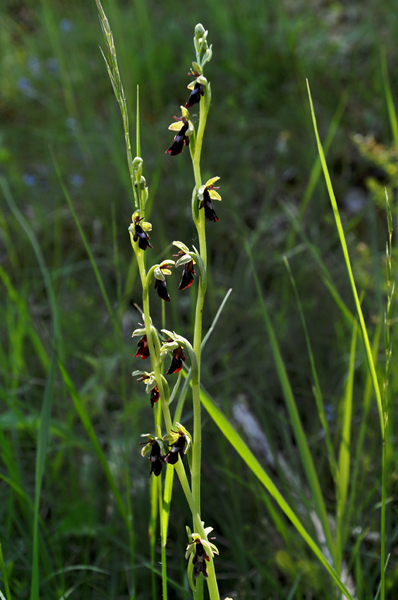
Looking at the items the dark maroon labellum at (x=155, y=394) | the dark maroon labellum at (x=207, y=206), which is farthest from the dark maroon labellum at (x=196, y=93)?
the dark maroon labellum at (x=155, y=394)

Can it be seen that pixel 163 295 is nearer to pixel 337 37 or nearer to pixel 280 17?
pixel 280 17

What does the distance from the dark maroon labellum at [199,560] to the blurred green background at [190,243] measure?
18.3 inches

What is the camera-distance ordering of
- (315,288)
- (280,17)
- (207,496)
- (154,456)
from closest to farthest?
(154,456) < (207,496) < (315,288) < (280,17)

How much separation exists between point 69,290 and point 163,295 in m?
2.59

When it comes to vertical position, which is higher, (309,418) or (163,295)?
(309,418)

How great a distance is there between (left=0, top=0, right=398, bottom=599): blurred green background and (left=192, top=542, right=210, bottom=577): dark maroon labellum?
464 mm

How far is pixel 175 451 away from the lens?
1015 millimetres

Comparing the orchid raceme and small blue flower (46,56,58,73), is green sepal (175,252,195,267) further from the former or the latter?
small blue flower (46,56,58,73)

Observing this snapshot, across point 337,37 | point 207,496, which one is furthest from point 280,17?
point 207,496

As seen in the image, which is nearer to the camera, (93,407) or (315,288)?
(93,407)

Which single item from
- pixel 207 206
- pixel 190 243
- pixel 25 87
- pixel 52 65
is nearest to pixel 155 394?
pixel 207 206

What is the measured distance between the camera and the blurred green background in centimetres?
193

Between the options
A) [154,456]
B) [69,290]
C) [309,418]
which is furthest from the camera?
[69,290]

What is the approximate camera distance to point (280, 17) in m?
4.73
